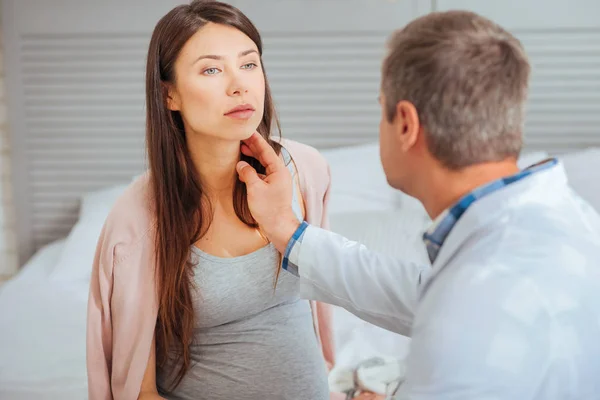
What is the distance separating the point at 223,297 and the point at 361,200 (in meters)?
1.39

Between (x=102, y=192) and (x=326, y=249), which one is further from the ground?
(x=326, y=249)

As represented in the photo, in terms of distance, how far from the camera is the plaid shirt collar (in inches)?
40.2

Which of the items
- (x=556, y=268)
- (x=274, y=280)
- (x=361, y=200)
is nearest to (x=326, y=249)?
(x=274, y=280)

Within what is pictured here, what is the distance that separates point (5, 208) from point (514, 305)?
8.90ft

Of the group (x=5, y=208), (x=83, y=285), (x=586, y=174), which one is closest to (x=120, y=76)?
(x=5, y=208)

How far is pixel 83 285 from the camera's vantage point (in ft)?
7.99

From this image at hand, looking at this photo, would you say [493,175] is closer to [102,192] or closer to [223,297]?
[223,297]

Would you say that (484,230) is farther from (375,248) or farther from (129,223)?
(375,248)

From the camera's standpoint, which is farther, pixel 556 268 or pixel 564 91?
pixel 564 91

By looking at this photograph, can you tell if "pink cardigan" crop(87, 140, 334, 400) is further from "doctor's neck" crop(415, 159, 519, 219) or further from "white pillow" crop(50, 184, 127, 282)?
"white pillow" crop(50, 184, 127, 282)

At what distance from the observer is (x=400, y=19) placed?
2959mm

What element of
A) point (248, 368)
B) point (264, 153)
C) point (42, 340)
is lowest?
point (42, 340)

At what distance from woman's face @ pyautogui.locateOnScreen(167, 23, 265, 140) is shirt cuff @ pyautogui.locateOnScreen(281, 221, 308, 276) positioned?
8.0 inches

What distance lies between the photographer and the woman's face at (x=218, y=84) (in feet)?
4.60
